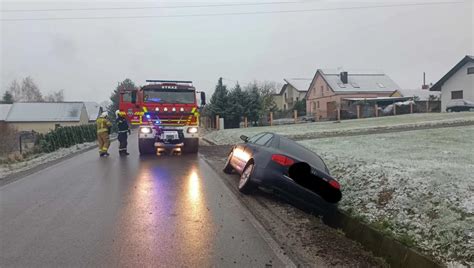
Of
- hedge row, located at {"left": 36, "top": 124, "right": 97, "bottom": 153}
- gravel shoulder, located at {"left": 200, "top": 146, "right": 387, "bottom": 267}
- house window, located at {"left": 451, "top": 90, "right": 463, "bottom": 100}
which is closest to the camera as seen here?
gravel shoulder, located at {"left": 200, "top": 146, "right": 387, "bottom": 267}

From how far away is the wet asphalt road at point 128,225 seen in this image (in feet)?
15.3

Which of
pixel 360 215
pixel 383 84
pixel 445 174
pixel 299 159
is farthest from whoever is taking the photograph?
pixel 383 84

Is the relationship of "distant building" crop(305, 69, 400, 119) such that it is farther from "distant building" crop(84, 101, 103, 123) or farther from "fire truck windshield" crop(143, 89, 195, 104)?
"distant building" crop(84, 101, 103, 123)

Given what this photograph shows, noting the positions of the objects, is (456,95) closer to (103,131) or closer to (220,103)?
(220,103)

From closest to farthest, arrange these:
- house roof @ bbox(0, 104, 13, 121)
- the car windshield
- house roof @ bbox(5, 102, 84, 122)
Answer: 1. the car windshield
2. house roof @ bbox(5, 102, 84, 122)
3. house roof @ bbox(0, 104, 13, 121)

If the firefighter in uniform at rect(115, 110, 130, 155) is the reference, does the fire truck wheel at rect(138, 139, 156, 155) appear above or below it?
below

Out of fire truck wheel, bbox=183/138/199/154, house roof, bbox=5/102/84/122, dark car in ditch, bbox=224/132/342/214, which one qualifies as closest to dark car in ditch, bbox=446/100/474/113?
fire truck wheel, bbox=183/138/199/154

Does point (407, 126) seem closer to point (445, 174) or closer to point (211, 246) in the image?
point (445, 174)

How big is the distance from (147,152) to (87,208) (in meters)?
9.70

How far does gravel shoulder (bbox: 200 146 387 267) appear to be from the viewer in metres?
4.78

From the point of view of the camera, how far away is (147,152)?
16.6m

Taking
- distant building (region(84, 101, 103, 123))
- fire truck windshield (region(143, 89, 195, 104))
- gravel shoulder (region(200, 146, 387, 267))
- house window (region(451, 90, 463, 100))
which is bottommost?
gravel shoulder (region(200, 146, 387, 267))

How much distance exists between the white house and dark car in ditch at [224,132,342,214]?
3895 cm

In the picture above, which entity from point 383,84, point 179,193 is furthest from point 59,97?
point 179,193
